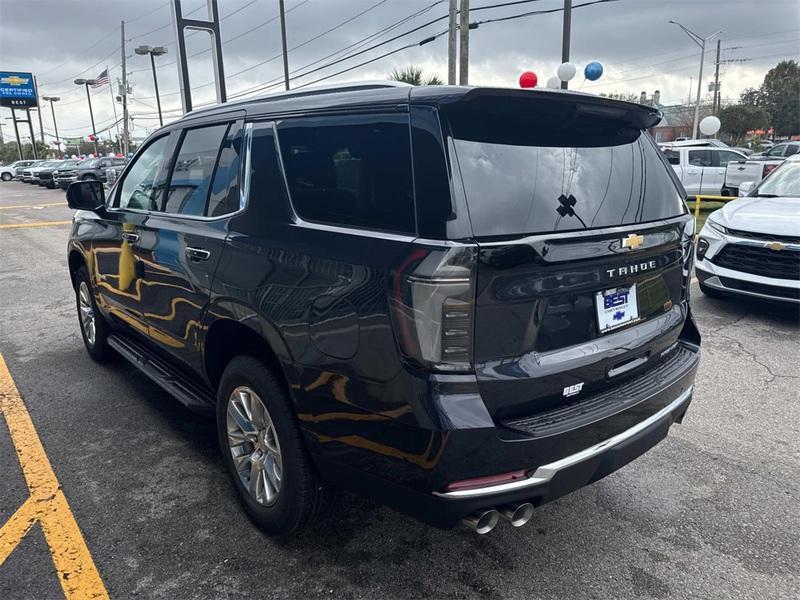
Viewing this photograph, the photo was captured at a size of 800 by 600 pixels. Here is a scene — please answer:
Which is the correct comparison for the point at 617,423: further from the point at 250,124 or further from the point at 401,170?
the point at 250,124

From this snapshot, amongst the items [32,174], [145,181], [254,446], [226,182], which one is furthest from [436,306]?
[32,174]

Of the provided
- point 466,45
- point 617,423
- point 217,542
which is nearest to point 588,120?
point 617,423

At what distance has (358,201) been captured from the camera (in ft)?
7.25

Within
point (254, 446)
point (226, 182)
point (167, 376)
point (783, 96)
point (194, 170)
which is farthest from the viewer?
point (783, 96)

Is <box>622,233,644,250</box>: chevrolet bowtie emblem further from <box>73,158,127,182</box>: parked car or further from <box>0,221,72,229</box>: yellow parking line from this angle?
<box>73,158,127,182</box>: parked car

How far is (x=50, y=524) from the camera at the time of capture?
2.84 m

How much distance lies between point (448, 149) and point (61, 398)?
3.71m

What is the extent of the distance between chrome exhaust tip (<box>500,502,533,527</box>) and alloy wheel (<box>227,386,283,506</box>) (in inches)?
38.6

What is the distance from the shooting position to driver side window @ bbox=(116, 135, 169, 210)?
3734mm

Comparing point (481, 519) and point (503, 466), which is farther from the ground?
point (503, 466)

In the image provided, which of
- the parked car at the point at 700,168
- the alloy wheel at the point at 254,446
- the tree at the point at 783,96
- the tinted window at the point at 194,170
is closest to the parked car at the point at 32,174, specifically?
the parked car at the point at 700,168

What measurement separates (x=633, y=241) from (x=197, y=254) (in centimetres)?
205

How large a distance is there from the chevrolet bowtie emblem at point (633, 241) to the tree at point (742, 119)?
64341 mm

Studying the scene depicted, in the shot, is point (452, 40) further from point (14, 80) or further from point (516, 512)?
point (14, 80)
